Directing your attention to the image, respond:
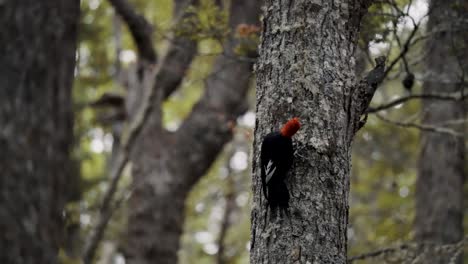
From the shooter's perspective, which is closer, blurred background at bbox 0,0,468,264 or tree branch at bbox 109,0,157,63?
blurred background at bbox 0,0,468,264

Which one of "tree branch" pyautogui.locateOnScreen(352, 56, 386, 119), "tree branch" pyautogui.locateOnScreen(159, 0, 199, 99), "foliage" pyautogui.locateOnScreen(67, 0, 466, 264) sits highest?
"tree branch" pyautogui.locateOnScreen(352, 56, 386, 119)

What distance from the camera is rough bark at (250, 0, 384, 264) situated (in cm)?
391

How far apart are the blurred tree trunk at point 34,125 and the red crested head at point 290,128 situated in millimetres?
1224

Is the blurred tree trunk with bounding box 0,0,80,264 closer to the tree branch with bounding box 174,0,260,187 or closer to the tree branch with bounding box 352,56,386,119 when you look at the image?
the tree branch with bounding box 352,56,386,119

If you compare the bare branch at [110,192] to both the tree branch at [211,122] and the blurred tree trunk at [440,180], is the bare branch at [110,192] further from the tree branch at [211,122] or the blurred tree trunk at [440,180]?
the blurred tree trunk at [440,180]

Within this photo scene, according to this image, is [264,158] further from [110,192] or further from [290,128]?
[110,192]

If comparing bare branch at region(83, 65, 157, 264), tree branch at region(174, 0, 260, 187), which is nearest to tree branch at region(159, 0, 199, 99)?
tree branch at region(174, 0, 260, 187)

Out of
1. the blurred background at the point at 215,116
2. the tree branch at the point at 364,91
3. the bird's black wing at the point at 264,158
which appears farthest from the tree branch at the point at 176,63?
the bird's black wing at the point at 264,158

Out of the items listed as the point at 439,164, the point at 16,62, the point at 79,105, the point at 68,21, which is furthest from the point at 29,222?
the point at 79,105

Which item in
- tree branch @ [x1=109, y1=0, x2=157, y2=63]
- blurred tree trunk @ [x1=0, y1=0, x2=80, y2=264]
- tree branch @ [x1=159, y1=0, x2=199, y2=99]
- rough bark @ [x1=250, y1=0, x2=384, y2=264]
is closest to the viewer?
blurred tree trunk @ [x1=0, y1=0, x2=80, y2=264]

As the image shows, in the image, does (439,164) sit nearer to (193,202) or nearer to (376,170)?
(376,170)

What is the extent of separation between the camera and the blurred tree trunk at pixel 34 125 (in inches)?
109

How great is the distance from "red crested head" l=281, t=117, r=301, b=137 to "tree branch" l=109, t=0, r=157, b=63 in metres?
5.82

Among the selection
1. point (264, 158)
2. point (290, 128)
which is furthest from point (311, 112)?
point (264, 158)
